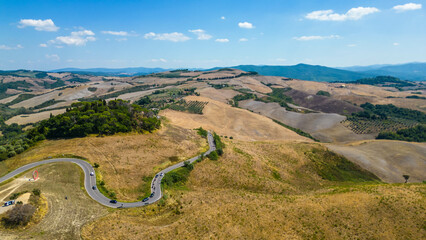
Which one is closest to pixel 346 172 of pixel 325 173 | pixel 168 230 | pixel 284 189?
pixel 325 173

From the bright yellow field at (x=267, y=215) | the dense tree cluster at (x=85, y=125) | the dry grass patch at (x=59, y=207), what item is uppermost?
the dense tree cluster at (x=85, y=125)

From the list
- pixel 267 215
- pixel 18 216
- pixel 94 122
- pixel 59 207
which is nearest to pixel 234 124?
pixel 94 122

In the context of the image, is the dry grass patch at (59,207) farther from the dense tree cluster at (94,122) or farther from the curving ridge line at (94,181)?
the dense tree cluster at (94,122)

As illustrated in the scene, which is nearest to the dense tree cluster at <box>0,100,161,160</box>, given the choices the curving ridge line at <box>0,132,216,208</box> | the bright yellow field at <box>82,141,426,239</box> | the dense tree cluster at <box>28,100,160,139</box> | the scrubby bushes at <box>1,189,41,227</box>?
the dense tree cluster at <box>28,100,160,139</box>

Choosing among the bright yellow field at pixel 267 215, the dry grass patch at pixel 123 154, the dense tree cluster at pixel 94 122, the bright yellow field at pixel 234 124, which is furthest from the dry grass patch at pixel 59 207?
the bright yellow field at pixel 234 124

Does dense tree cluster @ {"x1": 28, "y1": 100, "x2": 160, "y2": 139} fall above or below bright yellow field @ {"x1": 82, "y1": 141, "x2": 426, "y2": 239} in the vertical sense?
above

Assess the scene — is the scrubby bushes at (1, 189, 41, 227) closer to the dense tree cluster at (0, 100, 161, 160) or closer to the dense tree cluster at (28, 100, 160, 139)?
the dense tree cluster at (0, 100, 161, 160)

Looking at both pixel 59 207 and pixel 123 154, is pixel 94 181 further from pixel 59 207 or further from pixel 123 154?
pixel 123 154

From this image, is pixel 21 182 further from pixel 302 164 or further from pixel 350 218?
pixel 302 164

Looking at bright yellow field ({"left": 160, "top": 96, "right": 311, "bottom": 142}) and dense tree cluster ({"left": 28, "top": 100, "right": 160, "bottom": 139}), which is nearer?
dense tree cluster ({"left": 28, "top": 100, "right": 160, "bottom": 139})
